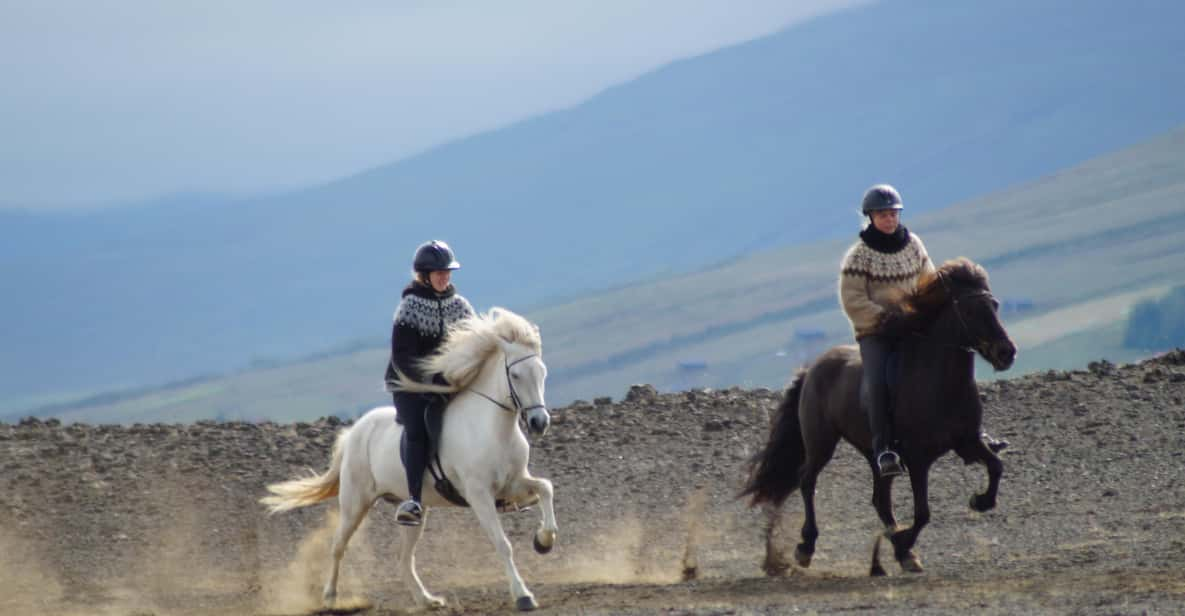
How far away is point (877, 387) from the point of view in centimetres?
1263

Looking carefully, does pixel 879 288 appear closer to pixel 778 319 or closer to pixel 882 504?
pixel 882 504

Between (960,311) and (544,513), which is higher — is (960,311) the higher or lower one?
the higher one

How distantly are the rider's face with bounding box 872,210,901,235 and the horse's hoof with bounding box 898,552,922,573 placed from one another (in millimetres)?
2315

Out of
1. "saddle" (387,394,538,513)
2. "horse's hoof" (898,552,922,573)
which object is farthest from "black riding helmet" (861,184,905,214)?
"saddle" (387,394,538,513)

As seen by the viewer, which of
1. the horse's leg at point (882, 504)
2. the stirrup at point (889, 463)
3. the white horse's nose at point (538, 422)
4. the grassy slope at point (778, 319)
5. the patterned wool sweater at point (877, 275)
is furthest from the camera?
the grassy slope at point (778, 319)

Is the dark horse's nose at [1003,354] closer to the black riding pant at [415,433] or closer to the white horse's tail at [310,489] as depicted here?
the black riding pant at [415,433]

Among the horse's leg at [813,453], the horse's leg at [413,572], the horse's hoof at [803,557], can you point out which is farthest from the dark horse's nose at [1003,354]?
the horse's leg at [413,572]

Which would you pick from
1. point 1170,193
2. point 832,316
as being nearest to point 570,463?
point 832,316

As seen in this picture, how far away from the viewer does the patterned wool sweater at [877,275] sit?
1312 cm

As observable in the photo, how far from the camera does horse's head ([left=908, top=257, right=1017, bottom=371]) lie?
12.0 m

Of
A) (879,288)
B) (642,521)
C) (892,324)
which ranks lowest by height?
(642,521)

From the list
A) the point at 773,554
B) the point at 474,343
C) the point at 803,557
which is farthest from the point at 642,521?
the point at 474,343

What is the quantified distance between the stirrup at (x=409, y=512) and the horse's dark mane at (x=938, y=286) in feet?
11.9

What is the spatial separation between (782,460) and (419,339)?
123 inches
